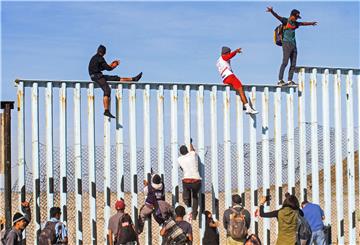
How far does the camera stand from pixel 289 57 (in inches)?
736

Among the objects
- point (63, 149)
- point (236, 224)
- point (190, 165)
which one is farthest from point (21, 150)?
point (236, 224)

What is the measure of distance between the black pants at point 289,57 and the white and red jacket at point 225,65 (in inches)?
47.3

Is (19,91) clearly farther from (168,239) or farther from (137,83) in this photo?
(168,239)

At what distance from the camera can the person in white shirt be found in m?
17.5

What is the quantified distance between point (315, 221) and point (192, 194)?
96.8 inches

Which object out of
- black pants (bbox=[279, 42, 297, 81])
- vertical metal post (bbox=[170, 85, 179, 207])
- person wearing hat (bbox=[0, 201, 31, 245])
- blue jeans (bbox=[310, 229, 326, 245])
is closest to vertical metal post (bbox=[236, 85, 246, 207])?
black pants (bbox=[279, 42, 297, 81])

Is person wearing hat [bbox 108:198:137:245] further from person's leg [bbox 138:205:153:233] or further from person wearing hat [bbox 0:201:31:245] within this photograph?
person wearing hat [bbox 0:201:31:245]

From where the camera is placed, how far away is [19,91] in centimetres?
1695

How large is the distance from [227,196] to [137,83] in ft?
9.61

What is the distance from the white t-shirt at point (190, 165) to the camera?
17.5 metres

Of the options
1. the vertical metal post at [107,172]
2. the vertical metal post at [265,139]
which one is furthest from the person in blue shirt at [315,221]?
the vertical metal post at [107,172]

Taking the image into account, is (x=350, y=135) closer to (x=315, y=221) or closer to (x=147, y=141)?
(x=315, y=221)

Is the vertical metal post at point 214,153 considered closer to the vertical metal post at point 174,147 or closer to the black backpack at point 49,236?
the vertical metal post at point 174,147

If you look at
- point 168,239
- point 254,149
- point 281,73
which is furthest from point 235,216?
point 281,73
